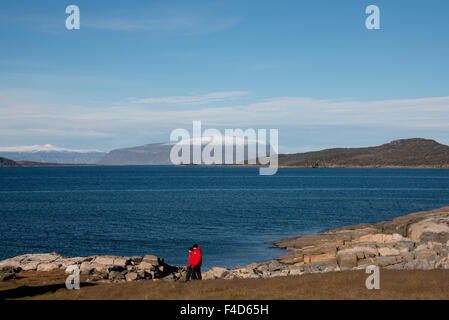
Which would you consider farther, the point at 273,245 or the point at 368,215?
the point at 368,215

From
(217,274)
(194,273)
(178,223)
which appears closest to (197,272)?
(194,273)

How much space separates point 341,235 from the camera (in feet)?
146

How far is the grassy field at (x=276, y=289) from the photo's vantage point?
61.7 ft

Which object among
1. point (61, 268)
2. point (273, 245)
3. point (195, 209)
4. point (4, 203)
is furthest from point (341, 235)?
point (4, 203)

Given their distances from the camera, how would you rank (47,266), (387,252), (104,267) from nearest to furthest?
(104,267) < (47,266) < (387,252)

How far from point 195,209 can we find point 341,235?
126ft

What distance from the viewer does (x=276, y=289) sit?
20.2m

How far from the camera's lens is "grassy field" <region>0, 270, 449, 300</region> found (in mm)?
18812

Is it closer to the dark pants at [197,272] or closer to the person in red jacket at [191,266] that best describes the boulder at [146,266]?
the person in red jacket at [191,266]

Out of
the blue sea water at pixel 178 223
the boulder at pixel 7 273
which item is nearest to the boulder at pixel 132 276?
the boulder at pixel 7 273

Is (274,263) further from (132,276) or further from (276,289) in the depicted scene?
(276,289)
